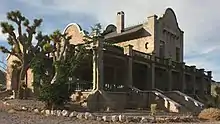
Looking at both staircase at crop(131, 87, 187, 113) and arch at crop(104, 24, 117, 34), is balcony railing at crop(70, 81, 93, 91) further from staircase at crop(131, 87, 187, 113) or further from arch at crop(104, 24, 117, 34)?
arch at crop(104, 24, 117, 34)

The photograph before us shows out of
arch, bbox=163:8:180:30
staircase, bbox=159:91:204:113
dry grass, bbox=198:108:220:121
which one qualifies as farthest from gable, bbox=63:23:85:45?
dry grass, bbox=198:108:220:121

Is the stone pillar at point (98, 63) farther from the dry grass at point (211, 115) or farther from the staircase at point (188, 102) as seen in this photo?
the dry grass at point (211, 115)

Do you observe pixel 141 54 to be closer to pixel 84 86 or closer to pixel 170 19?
pixel 84 86

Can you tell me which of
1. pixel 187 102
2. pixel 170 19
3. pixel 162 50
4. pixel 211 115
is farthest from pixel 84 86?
pixel 170 19

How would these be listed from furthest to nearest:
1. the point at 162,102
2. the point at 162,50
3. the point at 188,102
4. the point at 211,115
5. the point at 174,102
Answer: the point at 162,50, the point at 188,102, the point at 162,102, the point at 174,102, the point at 211,115

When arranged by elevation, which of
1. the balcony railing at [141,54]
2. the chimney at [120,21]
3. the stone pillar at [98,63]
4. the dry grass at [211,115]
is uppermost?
the chimney at [120,21]

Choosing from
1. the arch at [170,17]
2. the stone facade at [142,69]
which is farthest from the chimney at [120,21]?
the arch at [170,17]

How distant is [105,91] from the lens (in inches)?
1128

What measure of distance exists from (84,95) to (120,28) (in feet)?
59.3

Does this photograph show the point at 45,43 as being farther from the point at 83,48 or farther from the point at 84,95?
the point at 84,95

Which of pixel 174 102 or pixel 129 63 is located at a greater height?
pixel 129 63

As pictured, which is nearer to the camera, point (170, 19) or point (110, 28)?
point (170, 19)

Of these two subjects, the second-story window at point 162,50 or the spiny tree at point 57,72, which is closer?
the spiny tree at point 57,72

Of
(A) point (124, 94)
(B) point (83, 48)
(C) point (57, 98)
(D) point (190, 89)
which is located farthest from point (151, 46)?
(C) point (57, 98)
